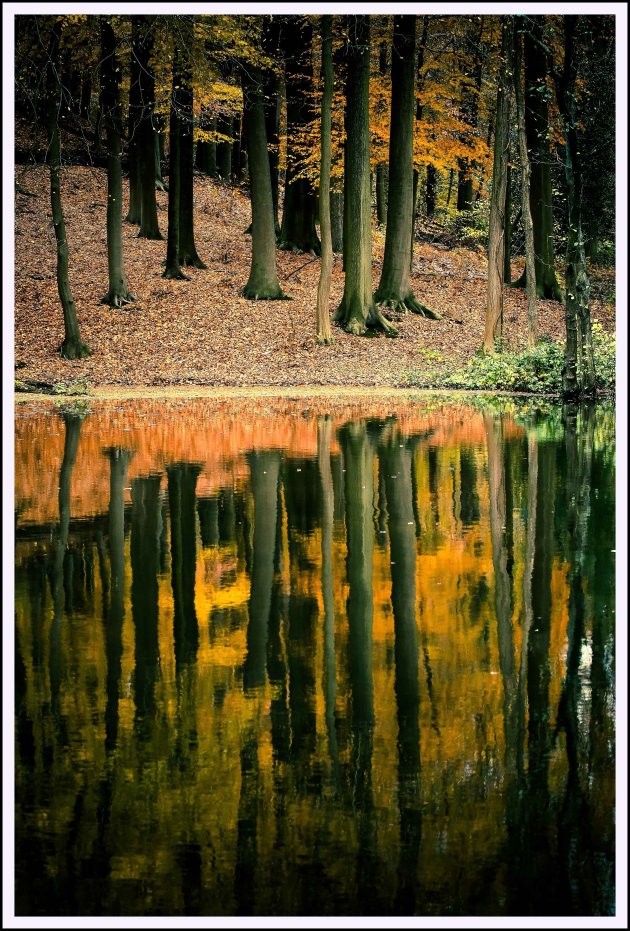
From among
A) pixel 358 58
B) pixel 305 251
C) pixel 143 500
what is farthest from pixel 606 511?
pixel 305 251

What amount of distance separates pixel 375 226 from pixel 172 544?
38309 millimetres

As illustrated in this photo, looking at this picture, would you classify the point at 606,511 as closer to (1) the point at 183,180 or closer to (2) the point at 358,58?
(2) the point at 358,58

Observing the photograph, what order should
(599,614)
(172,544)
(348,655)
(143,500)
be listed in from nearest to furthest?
(348,655) < (599,614) < (172,544) < (143,500)

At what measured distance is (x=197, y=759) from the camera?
405cm

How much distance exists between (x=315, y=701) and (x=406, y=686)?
1.48 feet

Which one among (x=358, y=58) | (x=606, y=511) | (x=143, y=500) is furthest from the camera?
(x=358, y=58)

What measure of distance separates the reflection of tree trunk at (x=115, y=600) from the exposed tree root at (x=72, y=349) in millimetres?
13617

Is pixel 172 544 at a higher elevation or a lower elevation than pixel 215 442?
lower

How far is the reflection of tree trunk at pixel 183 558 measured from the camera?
5.71m

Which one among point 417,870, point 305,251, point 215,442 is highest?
point 305,251

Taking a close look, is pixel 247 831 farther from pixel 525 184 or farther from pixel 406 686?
pixel 525 184

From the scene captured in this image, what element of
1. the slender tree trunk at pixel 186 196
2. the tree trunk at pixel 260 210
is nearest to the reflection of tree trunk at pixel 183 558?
the tree trunk at pixel 260 210

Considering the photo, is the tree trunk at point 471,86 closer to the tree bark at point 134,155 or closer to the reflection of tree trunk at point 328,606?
the tree bark at point 134,155

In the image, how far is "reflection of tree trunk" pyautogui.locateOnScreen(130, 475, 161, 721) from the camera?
4966 millimetres
